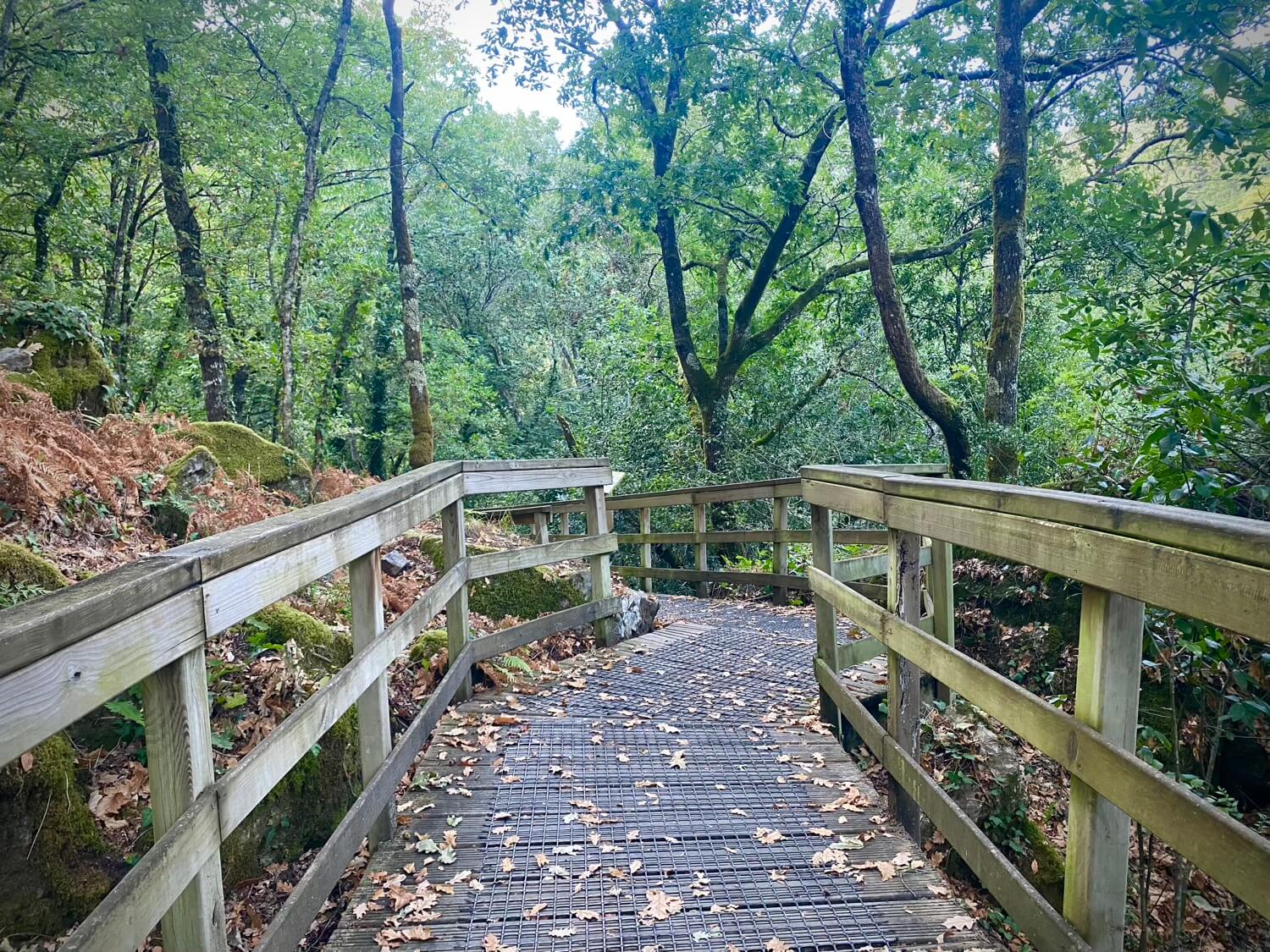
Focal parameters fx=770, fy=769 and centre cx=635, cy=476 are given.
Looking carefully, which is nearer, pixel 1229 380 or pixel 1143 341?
pixel 1229 380

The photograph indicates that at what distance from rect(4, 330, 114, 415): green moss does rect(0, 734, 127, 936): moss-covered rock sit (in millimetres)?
5064

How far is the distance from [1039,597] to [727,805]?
4110 mm

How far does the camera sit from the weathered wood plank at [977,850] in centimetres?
203

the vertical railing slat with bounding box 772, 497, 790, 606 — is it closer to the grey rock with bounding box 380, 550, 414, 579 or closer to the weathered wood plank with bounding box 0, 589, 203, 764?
the grey rock with bounding box 380, 550, 414, 579

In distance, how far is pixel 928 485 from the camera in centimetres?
281

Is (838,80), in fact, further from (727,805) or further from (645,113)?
(727,805)

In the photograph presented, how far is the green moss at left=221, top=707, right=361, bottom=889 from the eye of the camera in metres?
3.19

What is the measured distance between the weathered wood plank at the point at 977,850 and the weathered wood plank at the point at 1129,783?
42 centimetres

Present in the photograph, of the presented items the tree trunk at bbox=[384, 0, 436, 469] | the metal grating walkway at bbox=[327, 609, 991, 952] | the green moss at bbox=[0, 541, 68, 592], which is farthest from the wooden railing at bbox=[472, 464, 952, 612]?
the green moss at bbox=[0, 541, 68, 592]

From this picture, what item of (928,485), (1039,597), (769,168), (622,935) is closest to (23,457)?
(622,935)

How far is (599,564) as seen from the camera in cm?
609

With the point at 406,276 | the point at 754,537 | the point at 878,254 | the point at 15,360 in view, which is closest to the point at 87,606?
the point at 15,360

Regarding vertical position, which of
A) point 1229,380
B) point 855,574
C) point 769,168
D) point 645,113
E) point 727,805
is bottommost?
point 727,805

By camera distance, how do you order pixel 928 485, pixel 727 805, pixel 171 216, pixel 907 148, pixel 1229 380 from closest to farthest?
pixel 928 485 → pixel 727 805 → pixel 1229 380 → pixel 171 216 → pixel 907 148
